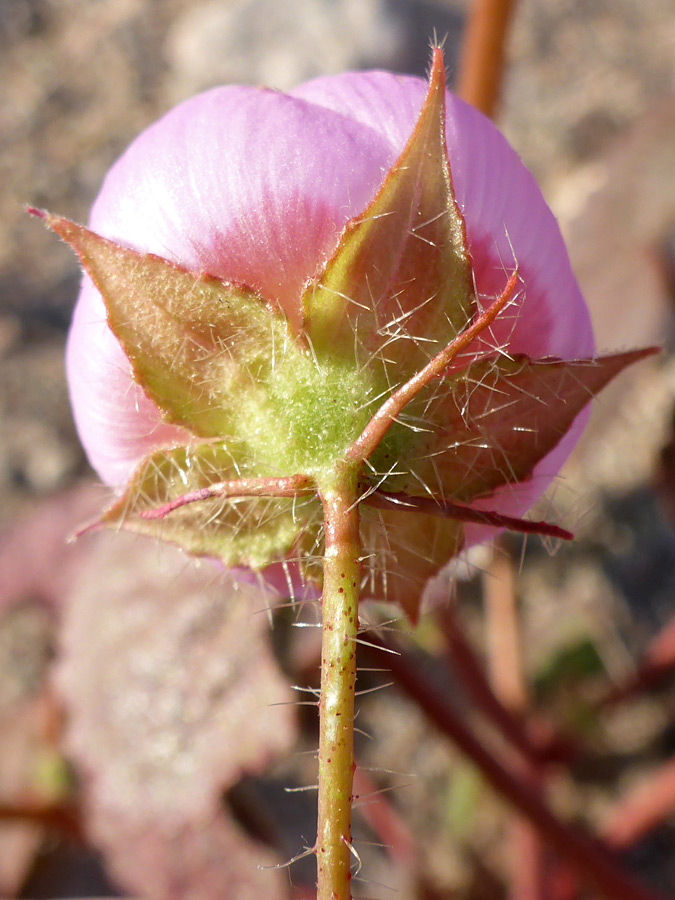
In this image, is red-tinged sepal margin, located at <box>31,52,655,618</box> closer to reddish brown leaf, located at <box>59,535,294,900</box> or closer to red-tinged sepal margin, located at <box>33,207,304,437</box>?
red-tinged sepal margin, located at <box>33,207,304,437</box>

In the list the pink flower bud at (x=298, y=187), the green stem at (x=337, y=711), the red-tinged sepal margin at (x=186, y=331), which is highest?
the pink flower bud at (x=298, y=187)

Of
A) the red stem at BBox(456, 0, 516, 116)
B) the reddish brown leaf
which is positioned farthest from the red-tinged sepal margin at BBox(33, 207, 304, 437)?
the red stem at BBox(456, 0, 516, 116)

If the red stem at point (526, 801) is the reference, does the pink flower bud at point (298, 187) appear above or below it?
above

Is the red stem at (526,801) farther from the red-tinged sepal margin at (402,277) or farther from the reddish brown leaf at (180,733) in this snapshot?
the red-tinged sepal margin at (402,277)

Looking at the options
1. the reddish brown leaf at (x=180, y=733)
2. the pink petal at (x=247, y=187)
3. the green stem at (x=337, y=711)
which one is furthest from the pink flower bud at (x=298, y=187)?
the reddish brown leaf at (x=180, y=733)

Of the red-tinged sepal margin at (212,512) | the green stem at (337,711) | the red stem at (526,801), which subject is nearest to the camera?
the green stem at (337,711)

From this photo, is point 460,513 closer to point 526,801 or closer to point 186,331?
point 186,331
